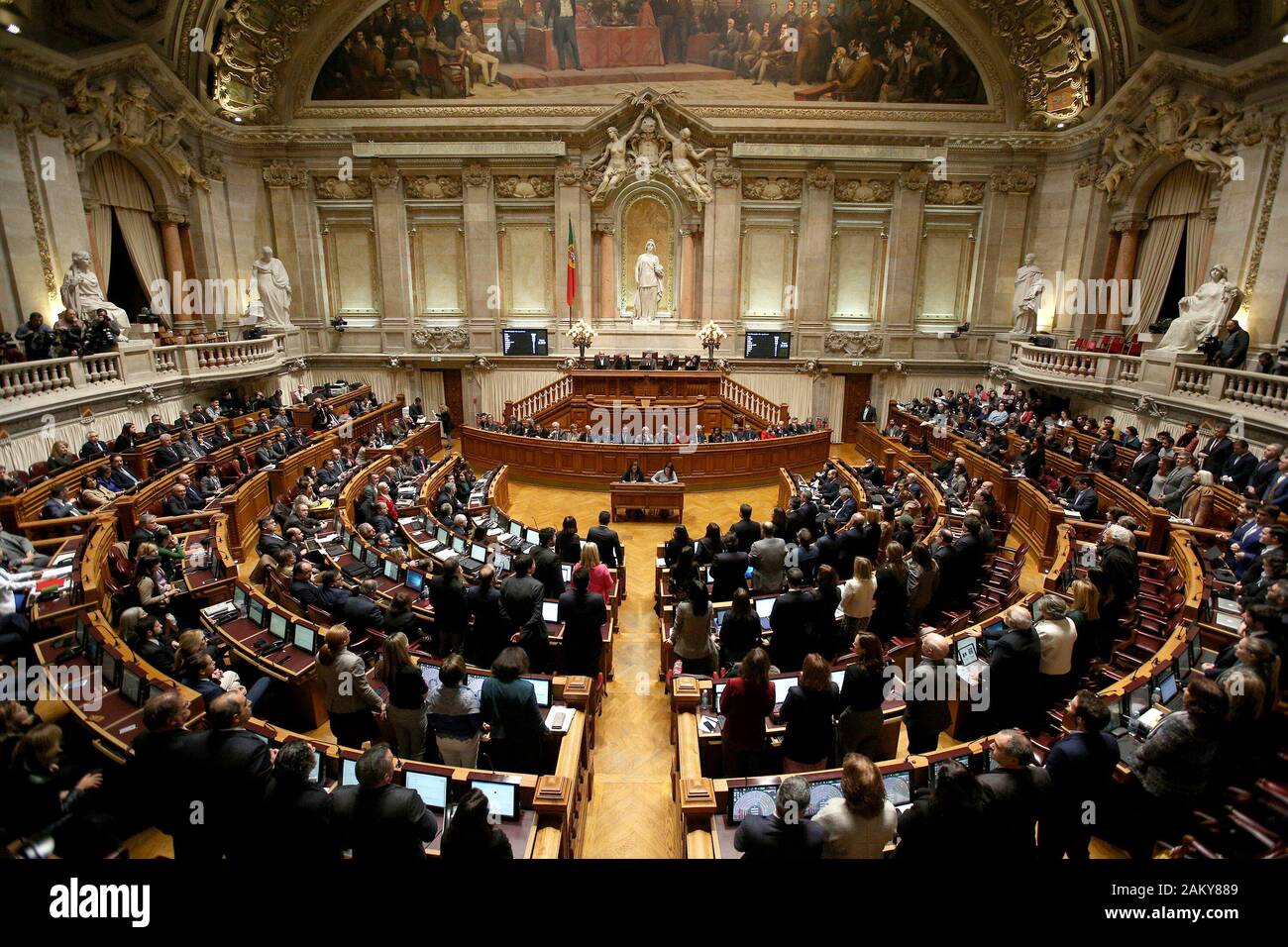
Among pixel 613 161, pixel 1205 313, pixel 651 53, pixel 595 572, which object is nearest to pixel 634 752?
pixel 595 572

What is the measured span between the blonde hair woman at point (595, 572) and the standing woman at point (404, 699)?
2.00m

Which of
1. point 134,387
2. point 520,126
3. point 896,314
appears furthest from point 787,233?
point 134,387

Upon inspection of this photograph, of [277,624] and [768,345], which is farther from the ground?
[768,345]

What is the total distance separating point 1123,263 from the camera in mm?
16156

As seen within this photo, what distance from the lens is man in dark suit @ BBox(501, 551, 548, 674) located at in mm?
5344

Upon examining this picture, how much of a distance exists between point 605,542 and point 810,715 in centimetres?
413

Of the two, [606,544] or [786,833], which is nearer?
[786,833]

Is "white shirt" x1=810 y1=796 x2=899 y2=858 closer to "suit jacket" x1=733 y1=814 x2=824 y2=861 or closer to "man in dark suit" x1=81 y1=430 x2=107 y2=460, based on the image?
"suit jacket" x1=733 y1=814 x2=824 y2=861

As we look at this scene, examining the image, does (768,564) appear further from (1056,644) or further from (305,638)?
(305,638)

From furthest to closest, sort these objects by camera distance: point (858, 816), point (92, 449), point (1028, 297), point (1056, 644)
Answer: point (1028, 297) < point (92, 449) < point (1056, 644) < point (858, 816)

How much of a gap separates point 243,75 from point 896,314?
19.7 metres

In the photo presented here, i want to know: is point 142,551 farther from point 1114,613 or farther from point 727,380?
point 727,380

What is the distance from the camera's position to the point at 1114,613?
19.0ft

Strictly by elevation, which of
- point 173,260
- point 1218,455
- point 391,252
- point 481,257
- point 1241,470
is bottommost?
point 1241,470
